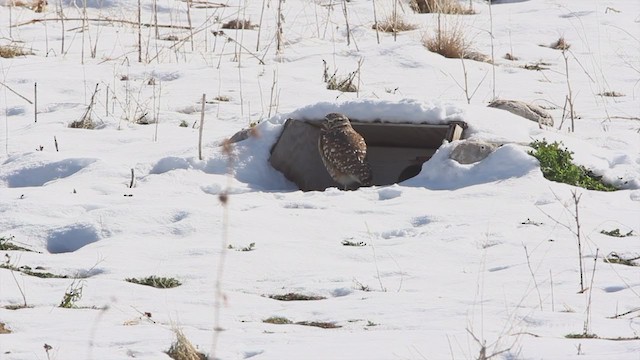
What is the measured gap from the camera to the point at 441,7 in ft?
46.4

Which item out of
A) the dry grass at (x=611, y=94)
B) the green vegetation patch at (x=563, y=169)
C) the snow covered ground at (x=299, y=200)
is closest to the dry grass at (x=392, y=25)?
the snow covered ground at (x=299, y=200)

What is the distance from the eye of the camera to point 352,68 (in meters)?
11.7

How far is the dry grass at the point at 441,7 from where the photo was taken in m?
13.9

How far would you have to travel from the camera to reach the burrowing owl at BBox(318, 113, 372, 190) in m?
8.78

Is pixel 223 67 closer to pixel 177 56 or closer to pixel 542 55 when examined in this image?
A: pixel 177 56

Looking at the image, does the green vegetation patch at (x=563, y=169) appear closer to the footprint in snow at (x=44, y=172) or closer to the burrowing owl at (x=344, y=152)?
the burrowing owl at (x=344, y=152)

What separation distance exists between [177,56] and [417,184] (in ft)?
15.7

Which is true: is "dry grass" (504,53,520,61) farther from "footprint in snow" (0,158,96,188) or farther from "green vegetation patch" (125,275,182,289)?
"green vegetation patch" (125,275,182,289)

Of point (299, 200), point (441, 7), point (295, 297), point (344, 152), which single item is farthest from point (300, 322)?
point (441, 7)

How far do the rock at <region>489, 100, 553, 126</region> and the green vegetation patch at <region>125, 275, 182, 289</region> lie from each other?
459 centimetres

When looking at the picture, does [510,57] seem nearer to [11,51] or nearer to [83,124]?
[83,124]

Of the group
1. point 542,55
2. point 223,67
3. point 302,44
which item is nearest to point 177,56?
point 223,67

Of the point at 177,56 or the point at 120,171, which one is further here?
the point at 177,56

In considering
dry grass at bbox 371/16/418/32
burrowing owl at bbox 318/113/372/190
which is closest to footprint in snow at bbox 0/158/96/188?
burrowing owl at bbox 318/113/372/190
